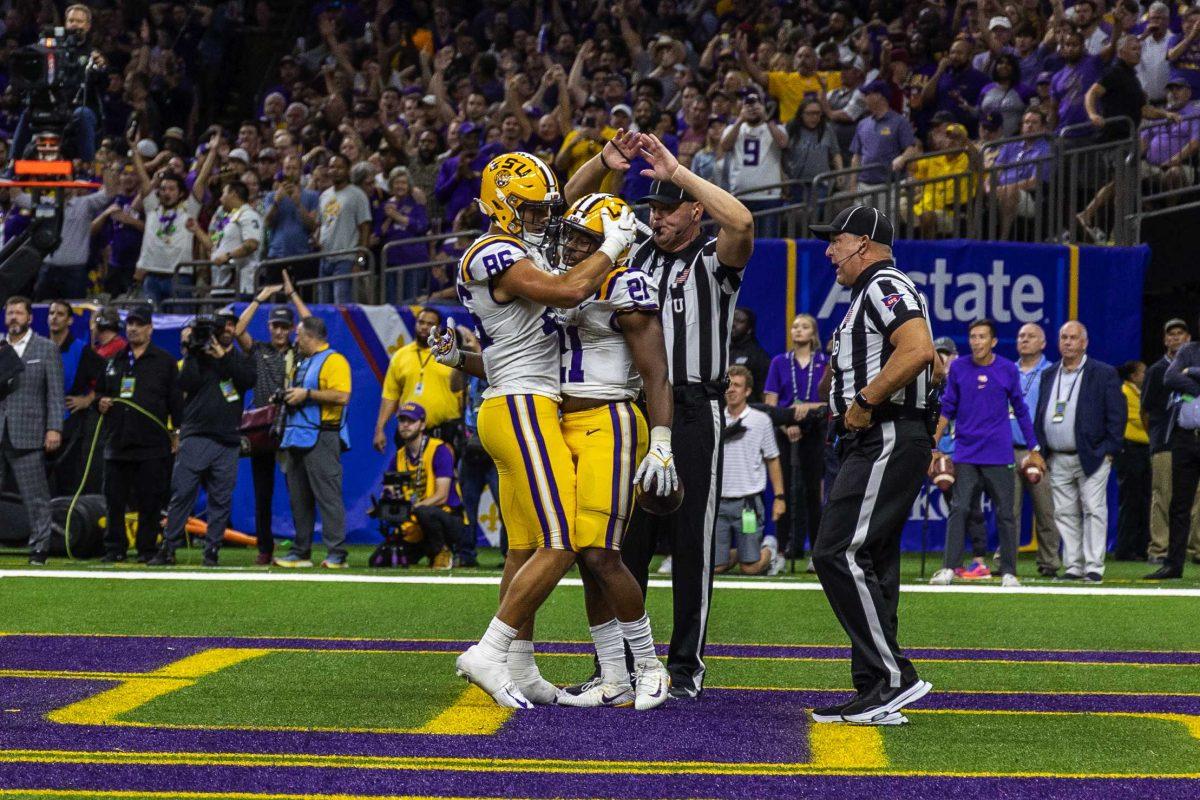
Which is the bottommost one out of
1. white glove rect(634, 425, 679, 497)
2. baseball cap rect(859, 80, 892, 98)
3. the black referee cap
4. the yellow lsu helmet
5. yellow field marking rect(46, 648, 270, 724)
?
yellow field marking rect(46, 648, 270, 724)

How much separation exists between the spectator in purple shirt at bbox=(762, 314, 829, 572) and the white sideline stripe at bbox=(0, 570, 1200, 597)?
1.44 metres

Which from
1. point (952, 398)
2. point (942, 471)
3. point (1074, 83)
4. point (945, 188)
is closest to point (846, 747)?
point (942, 471)

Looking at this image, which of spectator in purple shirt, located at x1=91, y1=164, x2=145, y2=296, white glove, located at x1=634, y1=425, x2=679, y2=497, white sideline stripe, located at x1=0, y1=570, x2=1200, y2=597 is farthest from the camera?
spectator in purple shirt, located at x1=91, y1=164, x2=145, y2=296

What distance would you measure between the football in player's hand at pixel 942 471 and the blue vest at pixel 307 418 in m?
4.89

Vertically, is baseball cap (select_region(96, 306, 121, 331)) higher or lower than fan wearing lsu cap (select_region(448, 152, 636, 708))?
higher

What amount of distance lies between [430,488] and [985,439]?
434 centimetres

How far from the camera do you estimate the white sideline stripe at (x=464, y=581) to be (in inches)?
487

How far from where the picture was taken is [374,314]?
635 inches

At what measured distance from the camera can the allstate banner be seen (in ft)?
50.8

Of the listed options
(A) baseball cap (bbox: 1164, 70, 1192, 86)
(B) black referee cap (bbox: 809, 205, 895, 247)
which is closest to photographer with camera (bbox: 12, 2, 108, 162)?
(A) baseball cap (bbox: 1164, 70, 1192, 86)

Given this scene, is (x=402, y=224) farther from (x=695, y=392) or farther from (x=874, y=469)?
(x=874, y=469)

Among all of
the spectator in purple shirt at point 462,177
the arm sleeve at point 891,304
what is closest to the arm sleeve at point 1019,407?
the spectator in purple shirt at point 462,177

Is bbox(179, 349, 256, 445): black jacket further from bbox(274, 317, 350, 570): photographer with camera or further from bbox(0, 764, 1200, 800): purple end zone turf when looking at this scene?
bbox(0, 764, 1200, 800): purple end zone turf

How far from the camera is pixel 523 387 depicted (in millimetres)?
6805
